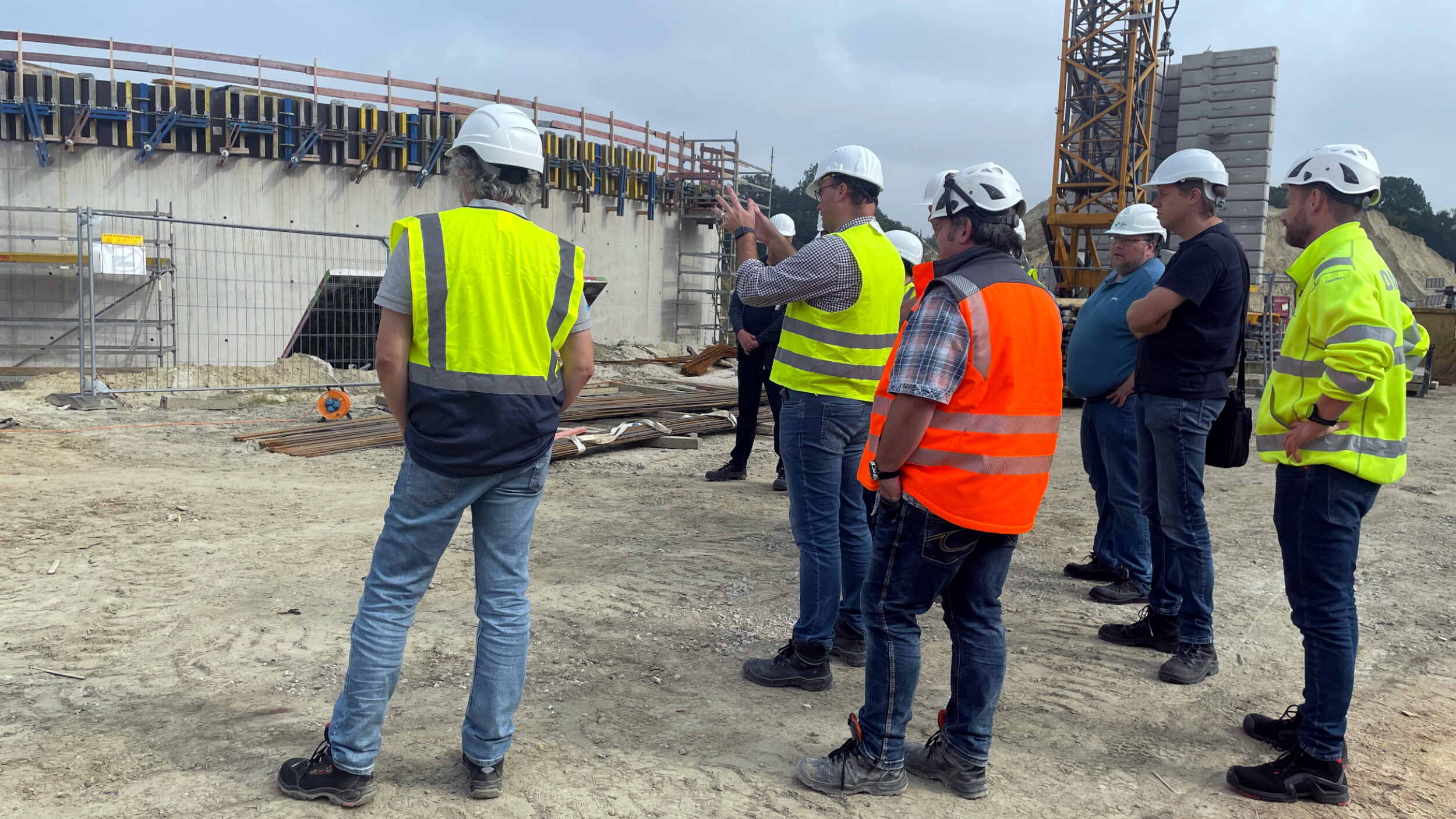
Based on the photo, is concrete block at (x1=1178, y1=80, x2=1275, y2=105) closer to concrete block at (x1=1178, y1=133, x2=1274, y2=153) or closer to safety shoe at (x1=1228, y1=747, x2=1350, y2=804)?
concrete block at (x1=1178, y1=133, x2=1274, y2=153)

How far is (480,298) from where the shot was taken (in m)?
2.61

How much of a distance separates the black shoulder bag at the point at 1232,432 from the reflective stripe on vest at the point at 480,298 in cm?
297

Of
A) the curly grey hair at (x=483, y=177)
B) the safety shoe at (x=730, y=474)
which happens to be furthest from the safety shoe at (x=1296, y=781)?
the safety shoe at (x=730, y=474)

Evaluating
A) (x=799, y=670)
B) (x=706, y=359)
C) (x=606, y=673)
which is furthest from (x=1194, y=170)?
(x=706, y=359)

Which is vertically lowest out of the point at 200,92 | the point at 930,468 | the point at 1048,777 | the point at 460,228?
the point at 1048,777

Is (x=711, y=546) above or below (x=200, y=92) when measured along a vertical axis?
below

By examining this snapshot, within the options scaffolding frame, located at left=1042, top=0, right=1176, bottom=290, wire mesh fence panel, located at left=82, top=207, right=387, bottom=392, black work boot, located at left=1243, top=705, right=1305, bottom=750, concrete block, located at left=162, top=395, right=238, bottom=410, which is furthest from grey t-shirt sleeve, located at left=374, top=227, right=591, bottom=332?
scaffolding frame, located at left=1042, top=0, right=1176, bottom=290

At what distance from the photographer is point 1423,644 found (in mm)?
4609

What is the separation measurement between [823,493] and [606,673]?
115 cm

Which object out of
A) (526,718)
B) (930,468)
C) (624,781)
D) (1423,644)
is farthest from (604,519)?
(1423,644)

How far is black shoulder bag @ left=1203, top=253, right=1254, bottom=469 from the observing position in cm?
412

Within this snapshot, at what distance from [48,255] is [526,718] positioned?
12.2 meters

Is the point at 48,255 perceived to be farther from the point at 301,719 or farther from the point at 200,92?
the point at 301,719

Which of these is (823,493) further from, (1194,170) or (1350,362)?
(1194,170)
